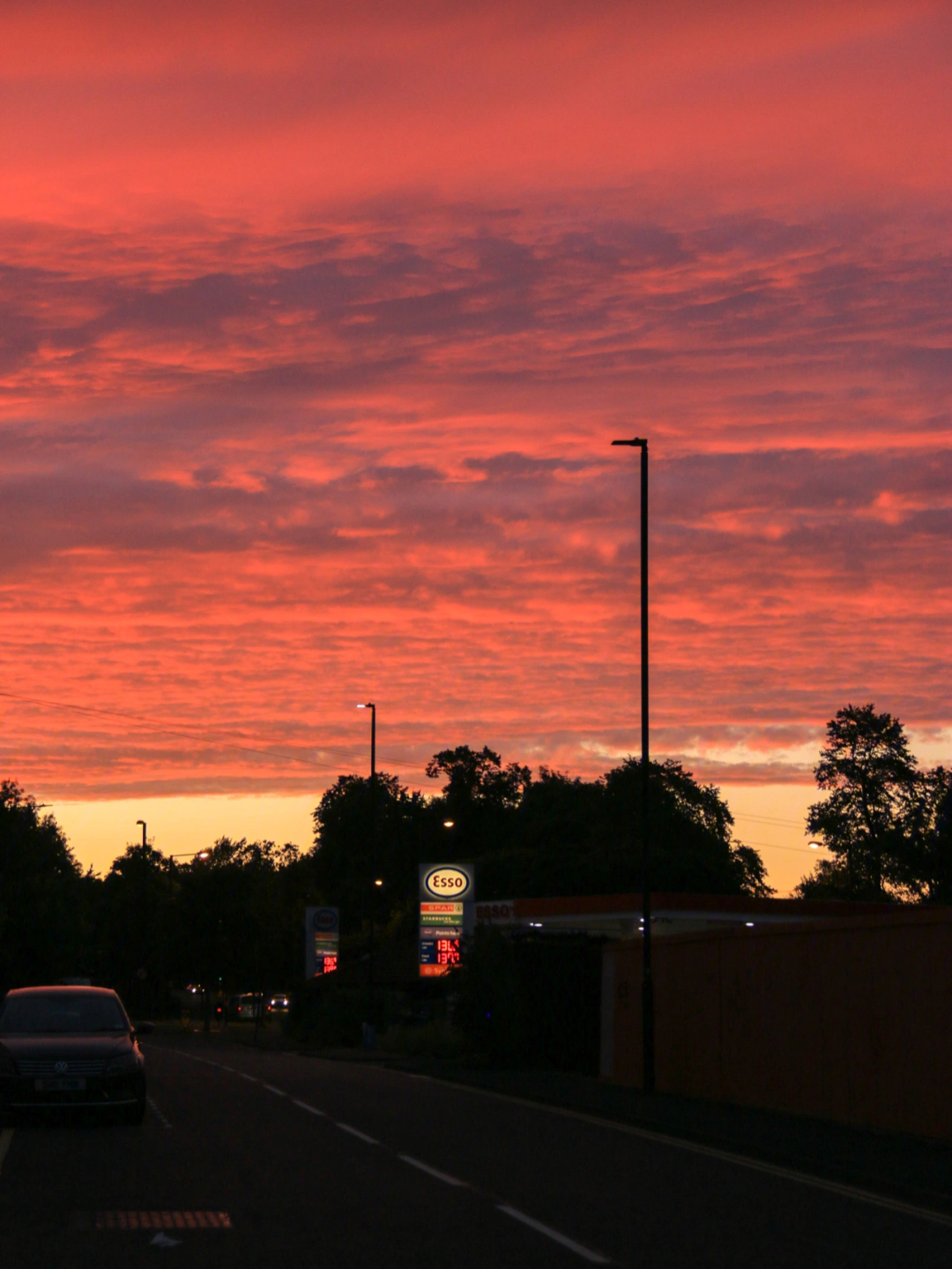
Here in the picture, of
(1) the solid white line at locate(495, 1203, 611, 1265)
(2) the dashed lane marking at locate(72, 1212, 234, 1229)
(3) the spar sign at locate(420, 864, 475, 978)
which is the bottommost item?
(2) the dashed lane marking at locate(72, 1212, 234, 1229)

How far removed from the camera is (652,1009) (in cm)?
2531

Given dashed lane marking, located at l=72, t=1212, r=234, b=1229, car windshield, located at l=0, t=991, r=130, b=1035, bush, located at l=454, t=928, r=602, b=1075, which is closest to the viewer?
dashed lane marking, located at l=72, t=1212, r=234, b=1229

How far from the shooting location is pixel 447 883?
49.3 meters

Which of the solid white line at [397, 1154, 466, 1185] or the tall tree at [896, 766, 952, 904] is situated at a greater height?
the tall tree at [896, 766, 952, 904]

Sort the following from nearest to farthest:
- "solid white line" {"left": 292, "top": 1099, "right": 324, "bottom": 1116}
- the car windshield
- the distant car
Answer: the car windshield
"solid white line" {"left": 292, "top": 1099, "right": 324, "bottom": 1116}
the distant car

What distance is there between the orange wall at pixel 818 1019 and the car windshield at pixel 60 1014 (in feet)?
29.8

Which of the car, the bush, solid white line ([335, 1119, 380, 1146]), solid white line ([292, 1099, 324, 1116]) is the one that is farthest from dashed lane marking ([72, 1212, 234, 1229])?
the bush

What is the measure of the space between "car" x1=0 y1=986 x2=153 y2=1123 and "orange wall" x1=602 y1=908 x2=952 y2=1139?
28.8 ft

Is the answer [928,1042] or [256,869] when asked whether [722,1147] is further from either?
[256,869]

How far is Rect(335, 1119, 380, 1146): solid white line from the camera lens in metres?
17.2

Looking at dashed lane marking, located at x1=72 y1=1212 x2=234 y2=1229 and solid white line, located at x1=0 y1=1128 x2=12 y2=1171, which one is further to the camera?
solid white line, located at x1=0 y1=1128 x2=12 y2=1171

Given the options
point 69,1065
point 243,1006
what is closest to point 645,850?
point 69,1065

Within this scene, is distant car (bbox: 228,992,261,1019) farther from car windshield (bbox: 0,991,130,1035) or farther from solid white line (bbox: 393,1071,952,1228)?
car windshield (bbox: 0,991,130,1035)

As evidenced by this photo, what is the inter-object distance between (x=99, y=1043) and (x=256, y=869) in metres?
74.2
